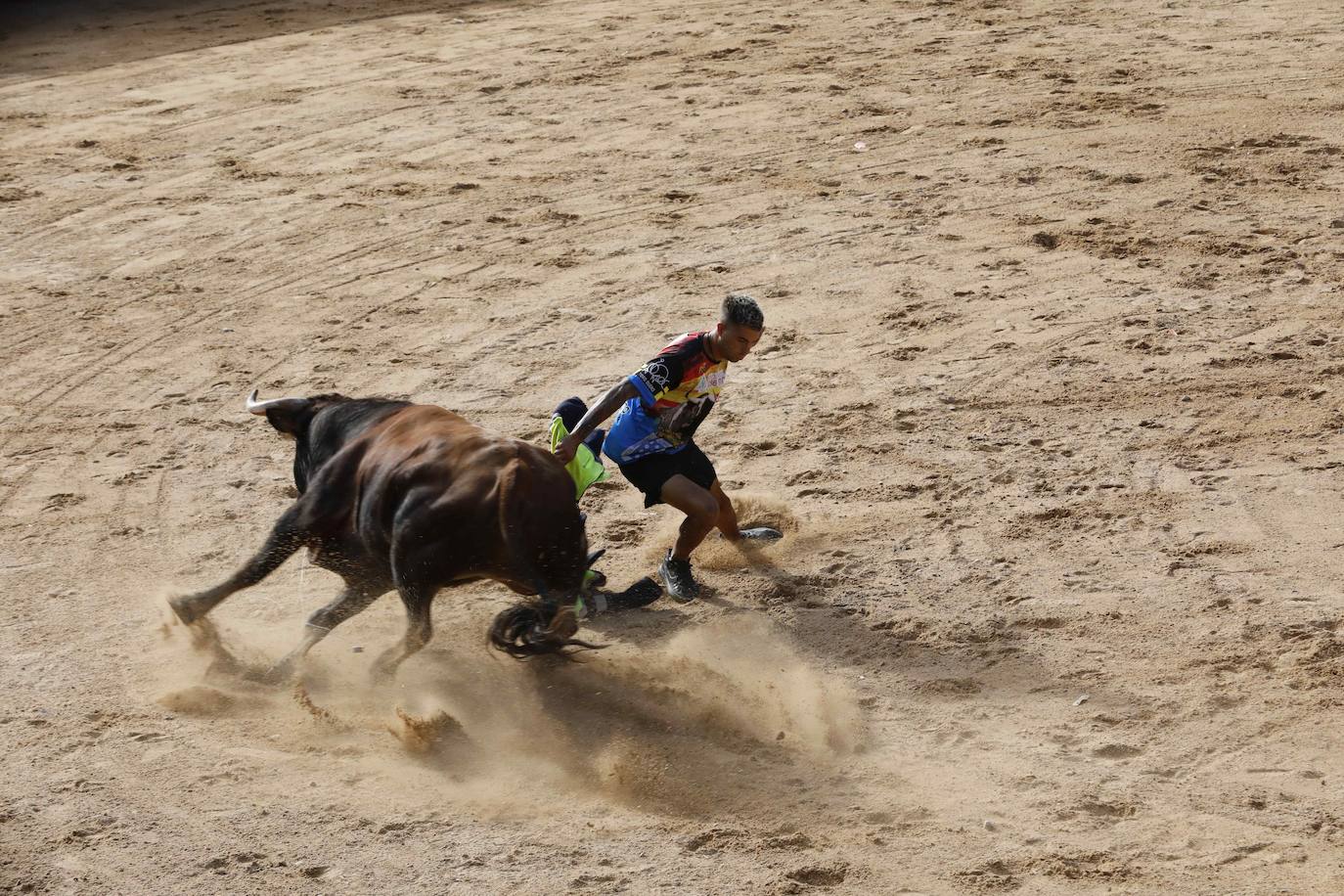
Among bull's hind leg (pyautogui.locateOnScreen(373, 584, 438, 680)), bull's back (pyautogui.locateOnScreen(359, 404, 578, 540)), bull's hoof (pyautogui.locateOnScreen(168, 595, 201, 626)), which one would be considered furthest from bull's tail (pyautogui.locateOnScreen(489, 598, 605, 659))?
bull's hoof (pyautogui.locateOnScreen(168, 595, 201, 626))

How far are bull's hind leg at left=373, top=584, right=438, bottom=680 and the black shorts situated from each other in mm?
1135

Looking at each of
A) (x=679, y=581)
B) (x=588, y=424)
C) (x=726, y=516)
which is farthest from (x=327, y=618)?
(x=726, y=516)

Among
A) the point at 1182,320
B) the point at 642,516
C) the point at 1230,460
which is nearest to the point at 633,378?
the point at 642,516

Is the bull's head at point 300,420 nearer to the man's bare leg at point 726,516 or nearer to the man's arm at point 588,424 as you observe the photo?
the man's arm at point 588,424

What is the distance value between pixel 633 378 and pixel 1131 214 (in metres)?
4.61

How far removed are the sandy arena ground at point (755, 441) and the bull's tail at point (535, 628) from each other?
0.81 feet

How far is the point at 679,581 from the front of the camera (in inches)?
237

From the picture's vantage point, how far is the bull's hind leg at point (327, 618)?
5.48 metres

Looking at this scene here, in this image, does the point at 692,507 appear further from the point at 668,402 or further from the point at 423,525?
the point at 423,525

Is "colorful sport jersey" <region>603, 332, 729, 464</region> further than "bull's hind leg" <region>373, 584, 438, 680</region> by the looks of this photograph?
Yes

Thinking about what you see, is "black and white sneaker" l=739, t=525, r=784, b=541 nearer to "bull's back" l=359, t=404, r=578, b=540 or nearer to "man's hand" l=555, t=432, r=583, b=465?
"man's hand" l=555, t=432, r=583, b=465

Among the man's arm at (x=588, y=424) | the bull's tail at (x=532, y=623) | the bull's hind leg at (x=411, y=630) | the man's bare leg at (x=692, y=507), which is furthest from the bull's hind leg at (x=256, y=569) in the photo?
the man's bare leg at (x=692, y=507)

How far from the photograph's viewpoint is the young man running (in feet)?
18.7

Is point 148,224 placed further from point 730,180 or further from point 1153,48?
point 1153,48
